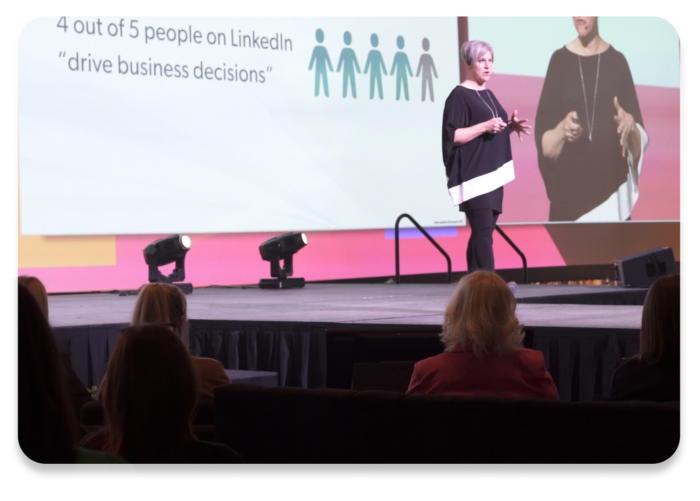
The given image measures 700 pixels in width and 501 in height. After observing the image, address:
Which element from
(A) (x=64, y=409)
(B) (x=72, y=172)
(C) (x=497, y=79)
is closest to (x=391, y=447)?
(A) (x=64, y=409)

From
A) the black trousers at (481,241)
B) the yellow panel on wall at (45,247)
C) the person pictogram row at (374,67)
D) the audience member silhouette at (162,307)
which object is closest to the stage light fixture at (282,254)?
the yellow panel on wall at (45,247)

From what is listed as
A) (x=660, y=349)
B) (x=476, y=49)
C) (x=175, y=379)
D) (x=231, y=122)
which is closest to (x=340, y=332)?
(x=660, y=349)

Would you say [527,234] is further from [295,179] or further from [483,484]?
[483,484]

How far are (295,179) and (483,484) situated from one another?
586cm

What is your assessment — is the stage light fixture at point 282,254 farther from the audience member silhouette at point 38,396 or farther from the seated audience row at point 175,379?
the audience member silhouette at point 38,396

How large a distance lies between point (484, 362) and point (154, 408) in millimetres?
818

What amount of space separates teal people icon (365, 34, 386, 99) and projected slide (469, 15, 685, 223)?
1051 mm

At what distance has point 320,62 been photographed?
7059 millimetres

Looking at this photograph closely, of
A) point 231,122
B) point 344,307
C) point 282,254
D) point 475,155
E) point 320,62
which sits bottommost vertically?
point 344,307

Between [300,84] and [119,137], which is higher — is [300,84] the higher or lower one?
the higher one

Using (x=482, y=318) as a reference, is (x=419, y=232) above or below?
above

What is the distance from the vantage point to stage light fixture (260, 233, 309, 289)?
6.16m

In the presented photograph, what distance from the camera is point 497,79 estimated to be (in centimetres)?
823

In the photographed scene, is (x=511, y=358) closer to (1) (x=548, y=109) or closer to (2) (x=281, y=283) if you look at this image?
(2) (x=281, y=283)
